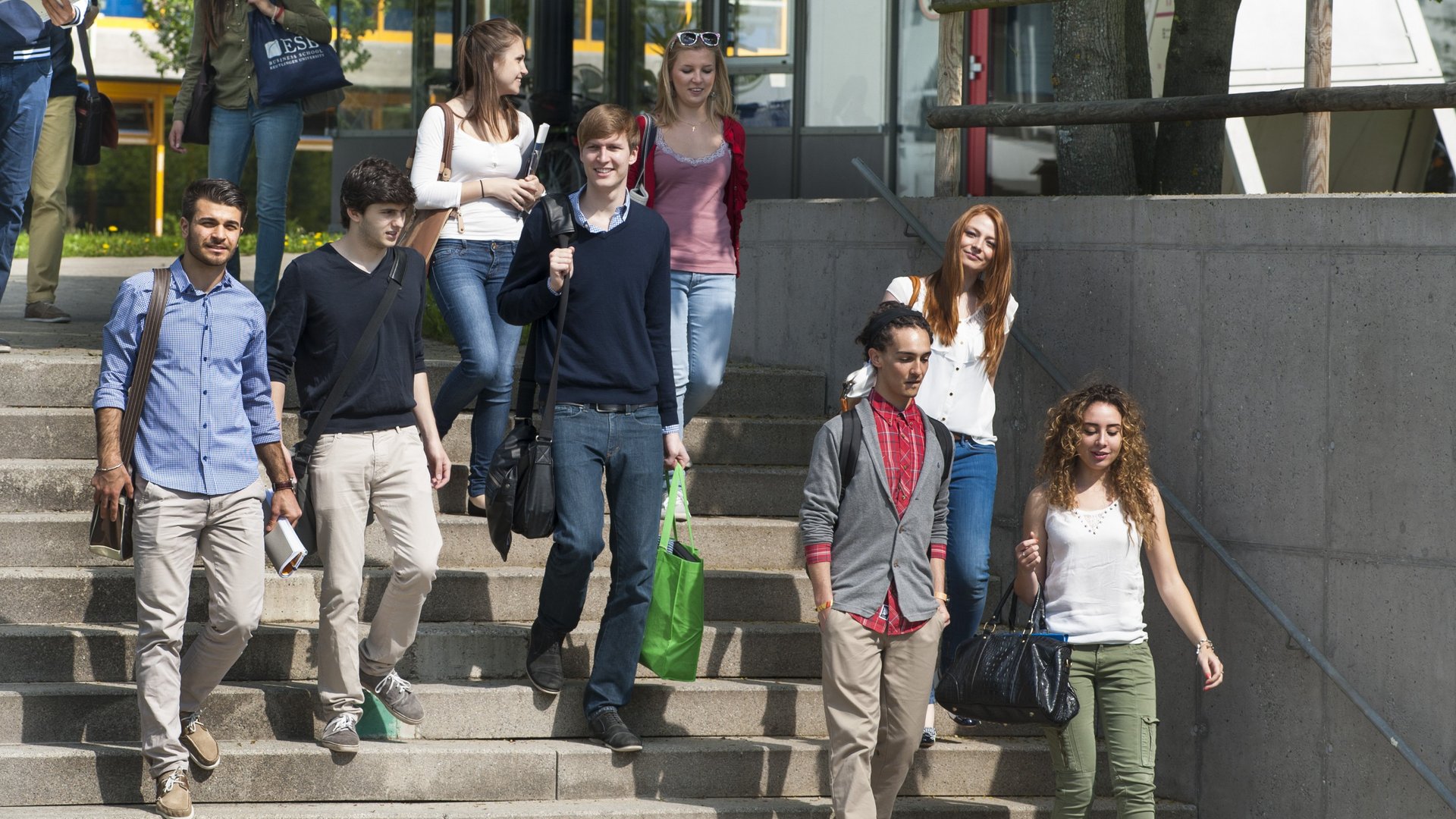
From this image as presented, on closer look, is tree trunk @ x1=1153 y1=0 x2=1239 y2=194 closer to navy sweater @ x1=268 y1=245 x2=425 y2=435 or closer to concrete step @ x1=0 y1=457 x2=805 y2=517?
concrete step @ x1=0 y1=457 x2=805 y2=517

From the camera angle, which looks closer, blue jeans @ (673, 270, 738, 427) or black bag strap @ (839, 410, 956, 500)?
black bag strap @ (839, 410, 956, 500)

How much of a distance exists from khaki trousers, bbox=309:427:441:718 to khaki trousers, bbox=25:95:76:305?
434cm

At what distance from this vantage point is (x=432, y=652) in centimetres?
632

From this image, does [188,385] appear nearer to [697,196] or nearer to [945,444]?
[697,196]

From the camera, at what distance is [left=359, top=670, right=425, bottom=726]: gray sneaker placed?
232 inches

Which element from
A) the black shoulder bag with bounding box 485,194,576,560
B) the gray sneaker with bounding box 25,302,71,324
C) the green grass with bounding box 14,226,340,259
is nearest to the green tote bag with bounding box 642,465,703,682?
the black shoulder bag with bounding box 485,194,576,560

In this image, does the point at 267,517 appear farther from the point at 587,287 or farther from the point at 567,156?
the point at 567,156

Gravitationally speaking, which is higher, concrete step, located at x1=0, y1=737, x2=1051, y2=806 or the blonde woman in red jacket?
the blonde woman in red jacket

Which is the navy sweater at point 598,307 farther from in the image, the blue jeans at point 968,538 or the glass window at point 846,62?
the glass window at point 846,62

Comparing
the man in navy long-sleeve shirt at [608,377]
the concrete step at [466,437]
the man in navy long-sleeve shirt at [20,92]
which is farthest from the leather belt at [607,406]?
the man in navy long-sleeve shirt at [20,92]

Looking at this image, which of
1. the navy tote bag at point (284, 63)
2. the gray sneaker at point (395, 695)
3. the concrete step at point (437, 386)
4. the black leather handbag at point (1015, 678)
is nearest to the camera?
the black leather handbag at point (1015, 678)

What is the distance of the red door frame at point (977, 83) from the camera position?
402 inches

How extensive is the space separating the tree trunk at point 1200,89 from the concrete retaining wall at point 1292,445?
1265mm

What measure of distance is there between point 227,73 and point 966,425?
3.88m
